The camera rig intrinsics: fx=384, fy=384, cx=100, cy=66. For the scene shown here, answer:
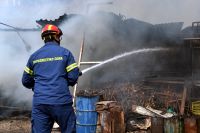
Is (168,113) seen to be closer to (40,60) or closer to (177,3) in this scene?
(40,60)

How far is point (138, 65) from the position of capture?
9.73 meters

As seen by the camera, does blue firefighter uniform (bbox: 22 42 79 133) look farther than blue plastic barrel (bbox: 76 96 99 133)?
No

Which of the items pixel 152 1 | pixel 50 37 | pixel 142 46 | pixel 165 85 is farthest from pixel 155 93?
pixel 152 1

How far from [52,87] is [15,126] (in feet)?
14.4

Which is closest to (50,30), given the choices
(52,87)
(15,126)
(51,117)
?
(52,87)

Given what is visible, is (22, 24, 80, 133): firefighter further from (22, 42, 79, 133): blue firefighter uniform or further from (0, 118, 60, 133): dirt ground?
(0, 118, 60, 133): dirt ground

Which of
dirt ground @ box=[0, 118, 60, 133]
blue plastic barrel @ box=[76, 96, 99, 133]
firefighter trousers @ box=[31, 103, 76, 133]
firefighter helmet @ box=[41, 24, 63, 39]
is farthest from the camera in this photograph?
dirt ground @ box=[0, 118, 60, 133]

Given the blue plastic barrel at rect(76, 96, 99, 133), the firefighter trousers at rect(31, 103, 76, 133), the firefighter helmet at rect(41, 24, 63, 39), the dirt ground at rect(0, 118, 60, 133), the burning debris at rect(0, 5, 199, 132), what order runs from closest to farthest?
the firefighter trousers at rect(31, 103, 76, 133) → the firefighter helmet at rect(41, 24, 63, 39) → the blue plastic barrel at rect(76, 96, 99, 133) → the dirt ground at rect(0, 118, 60, 133) → the burning debris at rect(0, 5, 199, 132)

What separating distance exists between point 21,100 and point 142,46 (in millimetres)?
3449

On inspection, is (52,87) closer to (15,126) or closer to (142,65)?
(15,126)

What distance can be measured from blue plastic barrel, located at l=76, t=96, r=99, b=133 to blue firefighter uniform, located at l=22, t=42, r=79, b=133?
9.71ft

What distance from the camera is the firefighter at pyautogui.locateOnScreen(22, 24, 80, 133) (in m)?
4.53

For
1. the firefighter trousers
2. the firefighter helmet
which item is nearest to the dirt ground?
the firefighter trousers

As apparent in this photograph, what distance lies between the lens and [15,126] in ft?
28.1
